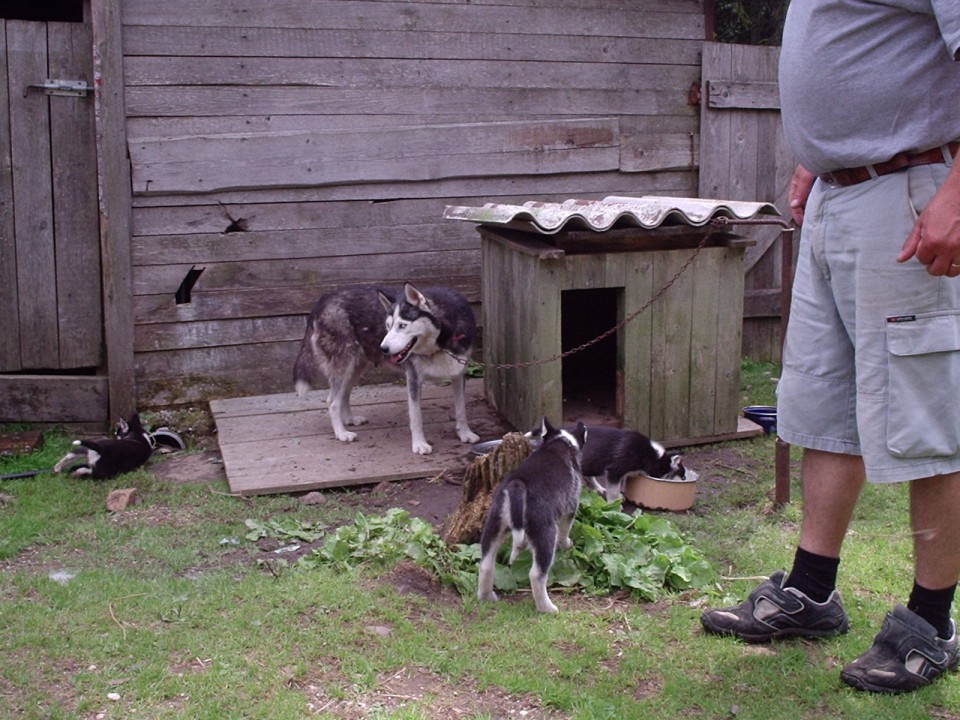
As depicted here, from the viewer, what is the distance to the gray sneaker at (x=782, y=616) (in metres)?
3.15

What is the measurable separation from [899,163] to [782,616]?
1430 millimetres

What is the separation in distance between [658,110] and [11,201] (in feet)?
14.6

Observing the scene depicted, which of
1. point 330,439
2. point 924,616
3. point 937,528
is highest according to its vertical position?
point 937,528

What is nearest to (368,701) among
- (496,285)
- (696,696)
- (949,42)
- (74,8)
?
(696,696)

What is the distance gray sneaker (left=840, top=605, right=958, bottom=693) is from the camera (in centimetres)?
284

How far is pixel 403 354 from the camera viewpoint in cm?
558

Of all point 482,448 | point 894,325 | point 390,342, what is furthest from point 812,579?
point 390,342

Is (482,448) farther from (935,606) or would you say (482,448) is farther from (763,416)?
(935,606)

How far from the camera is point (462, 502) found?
4.26 meters

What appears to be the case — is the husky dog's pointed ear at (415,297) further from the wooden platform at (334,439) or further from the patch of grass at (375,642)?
the patch of grass at (375,642)

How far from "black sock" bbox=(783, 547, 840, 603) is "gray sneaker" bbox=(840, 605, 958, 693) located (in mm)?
234

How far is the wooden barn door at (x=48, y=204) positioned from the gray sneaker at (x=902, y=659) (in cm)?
Answer: 513

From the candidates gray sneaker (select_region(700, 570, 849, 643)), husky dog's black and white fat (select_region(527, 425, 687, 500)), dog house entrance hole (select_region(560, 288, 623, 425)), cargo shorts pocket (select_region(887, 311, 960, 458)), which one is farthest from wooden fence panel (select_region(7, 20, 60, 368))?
cargo shorts pocket (select_region(887, 311, 960, 458))

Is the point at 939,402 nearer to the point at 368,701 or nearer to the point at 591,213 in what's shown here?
the point at 368,701
